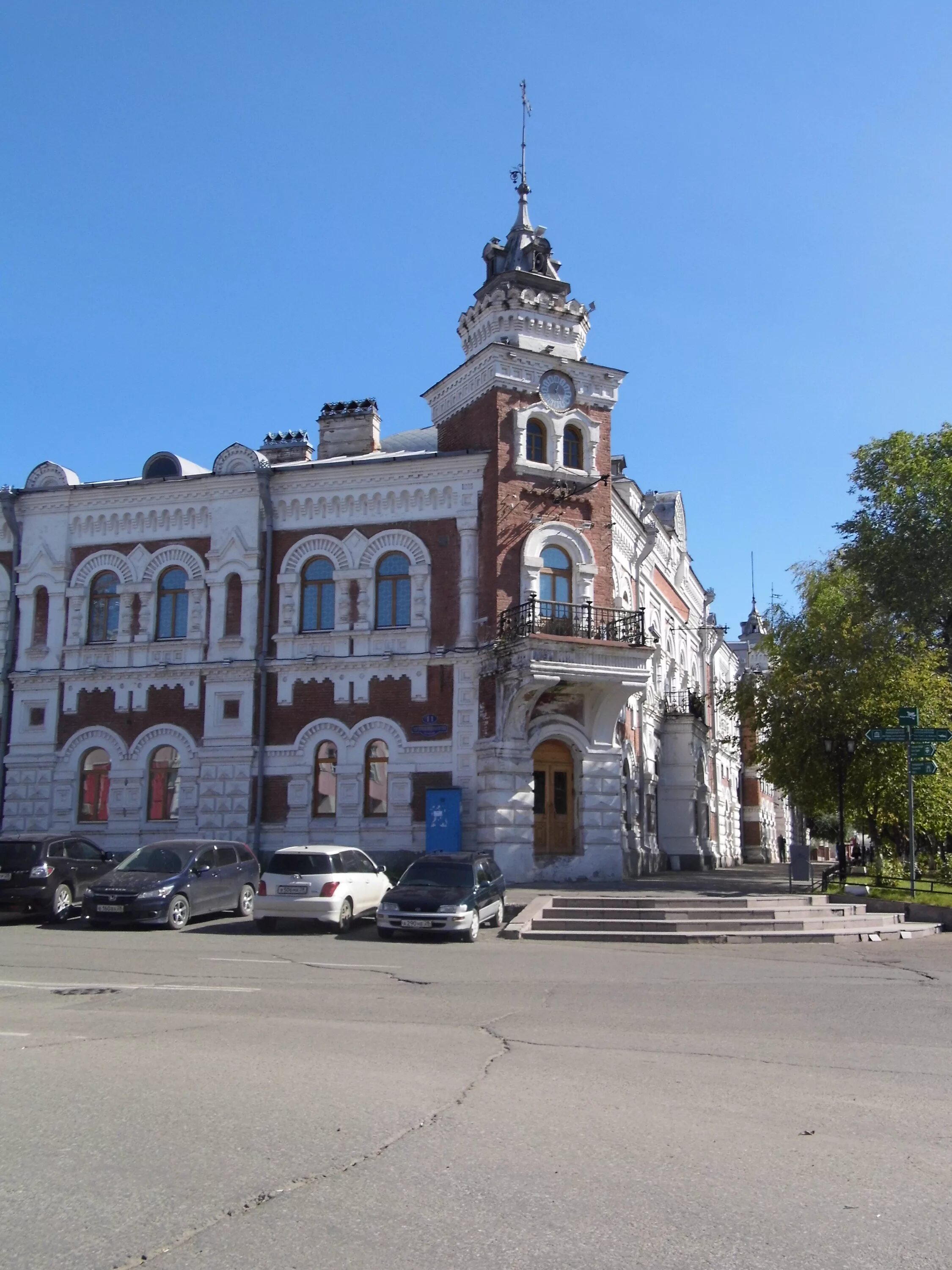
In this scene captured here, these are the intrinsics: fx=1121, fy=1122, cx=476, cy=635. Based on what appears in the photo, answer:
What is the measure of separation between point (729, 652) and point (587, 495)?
103ft

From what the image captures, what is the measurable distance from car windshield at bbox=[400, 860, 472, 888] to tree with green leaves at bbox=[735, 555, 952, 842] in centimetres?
1298

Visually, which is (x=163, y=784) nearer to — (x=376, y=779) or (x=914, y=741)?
(x=376, y=779)

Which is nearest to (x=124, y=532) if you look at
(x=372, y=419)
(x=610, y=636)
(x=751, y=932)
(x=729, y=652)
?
(x=372, y=419)

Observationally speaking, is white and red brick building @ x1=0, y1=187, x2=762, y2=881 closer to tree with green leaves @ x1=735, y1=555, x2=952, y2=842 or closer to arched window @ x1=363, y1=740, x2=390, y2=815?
arched window @ x1=363, y1=740, x2=390, y2=815

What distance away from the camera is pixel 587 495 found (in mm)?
28516

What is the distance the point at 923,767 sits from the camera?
2300 centimetres

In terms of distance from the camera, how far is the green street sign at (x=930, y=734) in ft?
75.4

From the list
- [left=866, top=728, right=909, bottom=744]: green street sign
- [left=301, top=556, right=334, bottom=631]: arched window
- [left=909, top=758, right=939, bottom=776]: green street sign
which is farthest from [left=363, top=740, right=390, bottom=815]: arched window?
[left=909, top=758, right=939, bottom=776]: green street sign

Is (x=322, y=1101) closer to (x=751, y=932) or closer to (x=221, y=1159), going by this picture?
(x=221, y=1159)

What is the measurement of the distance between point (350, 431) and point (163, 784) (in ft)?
39.0

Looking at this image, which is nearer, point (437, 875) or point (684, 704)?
point (437, 875)

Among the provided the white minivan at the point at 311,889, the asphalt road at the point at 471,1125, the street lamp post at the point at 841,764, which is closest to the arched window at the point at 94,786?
the white minivan at the point at 311,889

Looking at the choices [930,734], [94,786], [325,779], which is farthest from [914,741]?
[94,786]

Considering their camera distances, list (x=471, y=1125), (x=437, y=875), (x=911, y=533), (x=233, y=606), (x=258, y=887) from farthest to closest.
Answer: (x=911, y=533)
(x=233, y=606)
(x=258, y=887)
(x=437, y=875)
(x=471, y=1125)
